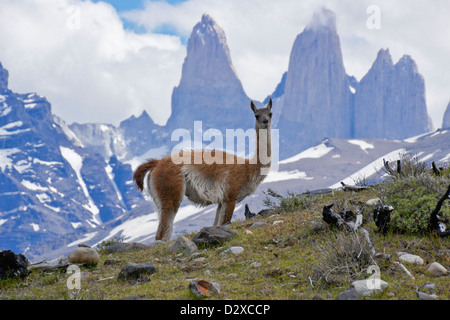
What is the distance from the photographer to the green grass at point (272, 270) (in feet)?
25.5

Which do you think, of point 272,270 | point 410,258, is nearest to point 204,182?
point 272,270

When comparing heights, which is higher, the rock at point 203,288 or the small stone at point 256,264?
the rock at point 203,288

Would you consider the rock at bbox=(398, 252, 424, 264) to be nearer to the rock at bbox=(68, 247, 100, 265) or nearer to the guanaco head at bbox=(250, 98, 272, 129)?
the rock at bbox=(68, 247, 100, 265)

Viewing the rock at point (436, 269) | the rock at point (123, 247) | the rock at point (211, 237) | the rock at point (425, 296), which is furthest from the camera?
the rock at point (123, 247)

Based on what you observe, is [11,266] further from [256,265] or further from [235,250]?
[256,265]

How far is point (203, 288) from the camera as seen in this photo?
7668 millimetres

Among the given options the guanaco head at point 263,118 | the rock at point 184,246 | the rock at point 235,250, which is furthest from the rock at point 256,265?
the guanaco head at point 263,118

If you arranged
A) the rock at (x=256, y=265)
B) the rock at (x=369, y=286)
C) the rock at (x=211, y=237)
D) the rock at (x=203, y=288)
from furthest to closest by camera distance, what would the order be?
the rock at (x=211, y=237), the rock at (x=256, y=265), the rock at (x=203, y=288), the rock at (x=369, y=286)

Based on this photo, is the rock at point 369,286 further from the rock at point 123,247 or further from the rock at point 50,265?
the rock at point 123,247

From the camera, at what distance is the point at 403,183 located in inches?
440

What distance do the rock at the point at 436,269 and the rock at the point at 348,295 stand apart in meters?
1.87

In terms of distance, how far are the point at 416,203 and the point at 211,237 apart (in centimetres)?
474

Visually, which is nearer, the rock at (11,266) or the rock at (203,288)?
the rock at (203,288)
